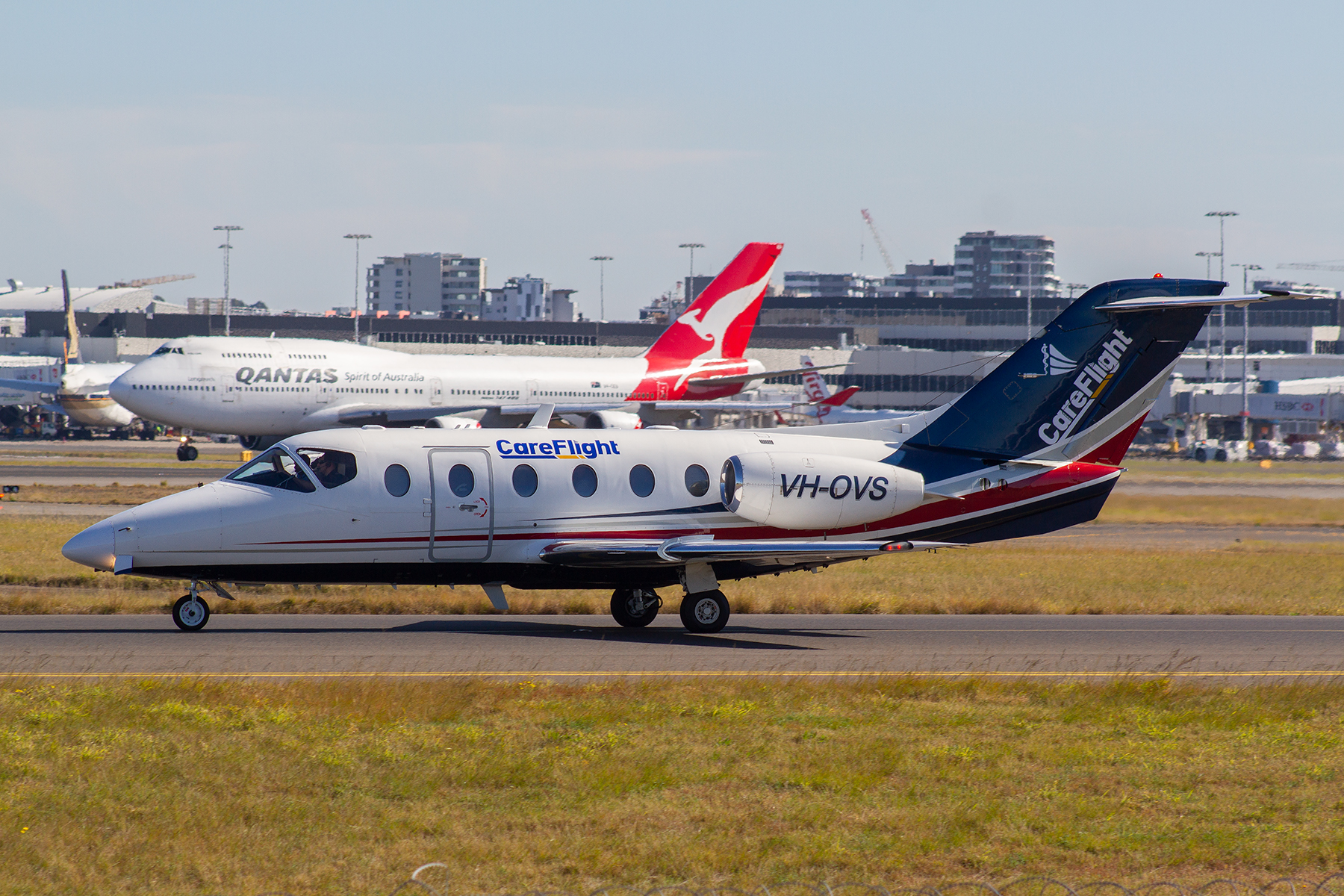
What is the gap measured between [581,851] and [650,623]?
40.6ft

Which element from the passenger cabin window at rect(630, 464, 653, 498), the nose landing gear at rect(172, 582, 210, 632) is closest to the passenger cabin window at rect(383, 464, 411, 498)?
the nose landing gear at rect(172, 582, 210, 632)

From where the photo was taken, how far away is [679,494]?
20.6 meters

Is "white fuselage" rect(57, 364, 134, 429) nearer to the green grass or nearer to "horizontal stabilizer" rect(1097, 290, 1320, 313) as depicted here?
"horizontal stabilizer" rect(1097, 290, 1320, 313)

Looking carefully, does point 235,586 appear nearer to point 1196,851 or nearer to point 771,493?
point 771,493

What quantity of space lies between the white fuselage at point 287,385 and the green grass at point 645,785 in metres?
44.1

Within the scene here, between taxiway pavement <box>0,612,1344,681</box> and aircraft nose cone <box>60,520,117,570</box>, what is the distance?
43.8 inches

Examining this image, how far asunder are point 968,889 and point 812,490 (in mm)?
11867

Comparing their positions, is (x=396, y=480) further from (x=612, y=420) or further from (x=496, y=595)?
(x=612, y=420)

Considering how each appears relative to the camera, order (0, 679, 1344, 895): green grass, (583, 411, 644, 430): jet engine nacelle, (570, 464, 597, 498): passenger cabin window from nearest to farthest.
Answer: (0, 679, 1344, 895): green grass, (570, 464, 597, 498): passenger cabin window, (583, 411, 644, 430): jet engine nacelle

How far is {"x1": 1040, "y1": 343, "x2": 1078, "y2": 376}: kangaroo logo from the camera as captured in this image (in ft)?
71.4

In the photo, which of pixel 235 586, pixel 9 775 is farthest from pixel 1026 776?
pixel 235 586

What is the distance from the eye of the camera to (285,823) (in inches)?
385

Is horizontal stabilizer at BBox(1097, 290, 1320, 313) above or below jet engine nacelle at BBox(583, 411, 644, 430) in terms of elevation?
above

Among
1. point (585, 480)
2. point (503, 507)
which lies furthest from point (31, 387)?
point (585, 480)
